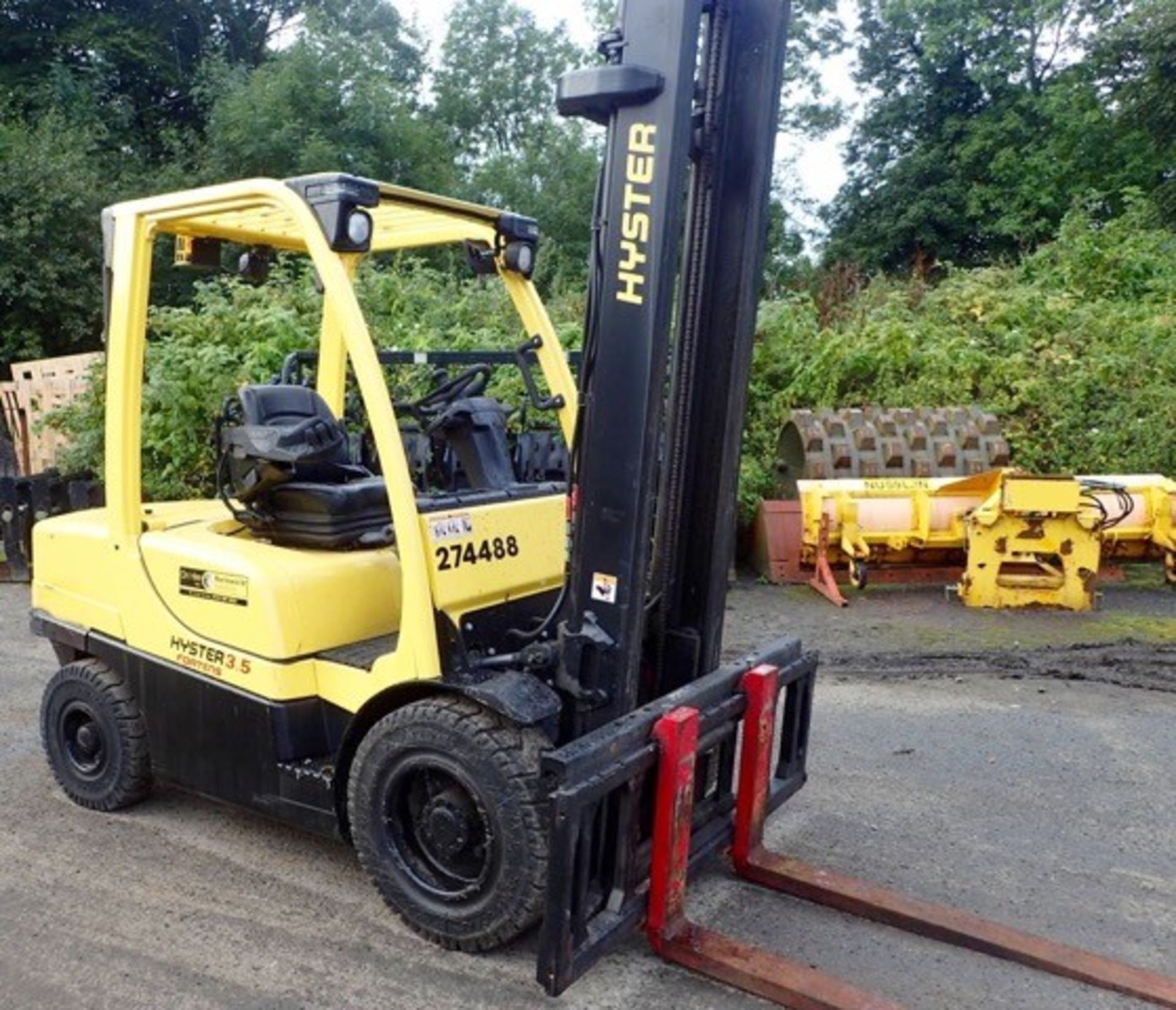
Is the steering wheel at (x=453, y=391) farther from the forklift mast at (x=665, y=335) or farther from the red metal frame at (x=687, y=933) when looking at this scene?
the red metal frame at (x=687, y=933)

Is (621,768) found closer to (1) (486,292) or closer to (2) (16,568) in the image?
(2) (16,568)

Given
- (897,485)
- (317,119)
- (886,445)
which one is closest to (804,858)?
(897,485)

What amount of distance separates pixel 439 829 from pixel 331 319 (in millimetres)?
2253

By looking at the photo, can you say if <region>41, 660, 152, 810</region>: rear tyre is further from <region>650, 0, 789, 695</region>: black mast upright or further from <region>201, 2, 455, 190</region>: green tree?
<region>201, 2, 455, 190</region>: green tree

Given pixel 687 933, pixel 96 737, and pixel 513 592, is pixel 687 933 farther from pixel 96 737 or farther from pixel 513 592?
pixel 96 737

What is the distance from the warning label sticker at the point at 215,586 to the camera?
11.5 ft

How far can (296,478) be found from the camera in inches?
149

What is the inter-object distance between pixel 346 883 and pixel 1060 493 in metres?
5.78

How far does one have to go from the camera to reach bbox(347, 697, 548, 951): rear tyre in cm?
294

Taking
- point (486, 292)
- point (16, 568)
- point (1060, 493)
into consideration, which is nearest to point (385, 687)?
point (1060, 493)

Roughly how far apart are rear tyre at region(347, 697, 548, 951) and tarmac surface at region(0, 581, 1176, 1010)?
0.16 metres

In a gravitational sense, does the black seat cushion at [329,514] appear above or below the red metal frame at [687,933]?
above

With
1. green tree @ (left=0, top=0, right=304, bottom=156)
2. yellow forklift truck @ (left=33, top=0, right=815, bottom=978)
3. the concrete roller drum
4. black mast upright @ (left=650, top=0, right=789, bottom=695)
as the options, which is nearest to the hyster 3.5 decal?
yellow forklift truck @ (left=33, top=0, right=815, bottom=978)

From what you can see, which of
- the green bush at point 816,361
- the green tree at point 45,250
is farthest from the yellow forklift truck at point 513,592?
the green tree at point 45,250
